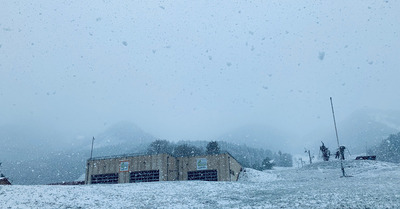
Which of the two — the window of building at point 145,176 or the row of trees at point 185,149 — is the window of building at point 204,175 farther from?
the row of trees at point 185,149

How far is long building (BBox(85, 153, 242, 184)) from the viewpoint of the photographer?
3741cm

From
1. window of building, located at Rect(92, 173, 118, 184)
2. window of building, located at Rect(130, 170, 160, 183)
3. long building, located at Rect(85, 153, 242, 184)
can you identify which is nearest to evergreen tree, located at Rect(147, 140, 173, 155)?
window of building, located at Rect(92, 173, 118, 184)

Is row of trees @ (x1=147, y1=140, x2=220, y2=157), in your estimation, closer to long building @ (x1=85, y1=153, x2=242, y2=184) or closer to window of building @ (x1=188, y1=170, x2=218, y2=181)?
long building @ (x1=85, y1=153, x2=242, y2=184)

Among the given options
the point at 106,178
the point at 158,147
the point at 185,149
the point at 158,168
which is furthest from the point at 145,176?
the point at 158,147

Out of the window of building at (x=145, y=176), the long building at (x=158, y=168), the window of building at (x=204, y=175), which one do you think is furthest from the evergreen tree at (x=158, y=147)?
the window of building at (x=145, y=176)

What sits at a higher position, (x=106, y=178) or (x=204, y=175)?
(x=106, y=178)

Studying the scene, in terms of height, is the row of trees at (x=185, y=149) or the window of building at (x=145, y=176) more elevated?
the row of trees at (x=185, y=149)

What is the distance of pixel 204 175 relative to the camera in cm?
3912

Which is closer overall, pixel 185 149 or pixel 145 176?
pixel 145 176

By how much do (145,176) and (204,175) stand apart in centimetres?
848

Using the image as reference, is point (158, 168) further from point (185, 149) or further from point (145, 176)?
point (185, 149)

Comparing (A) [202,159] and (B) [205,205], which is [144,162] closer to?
(A) [202,159]

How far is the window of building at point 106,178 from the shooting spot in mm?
39197

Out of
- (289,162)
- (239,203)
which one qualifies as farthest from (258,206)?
(289,162)
